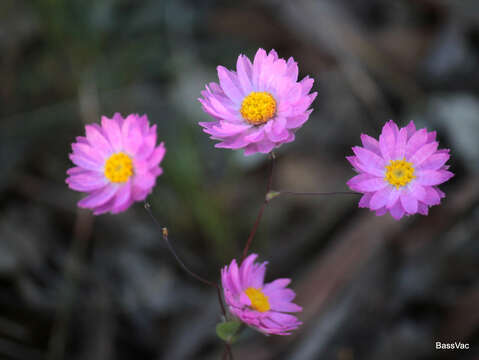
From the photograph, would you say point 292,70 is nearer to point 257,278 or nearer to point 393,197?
point 393,197

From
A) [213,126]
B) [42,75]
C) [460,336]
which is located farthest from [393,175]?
[42,75]

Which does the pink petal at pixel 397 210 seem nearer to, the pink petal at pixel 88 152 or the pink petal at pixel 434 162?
the pink petal at pixel 434 162

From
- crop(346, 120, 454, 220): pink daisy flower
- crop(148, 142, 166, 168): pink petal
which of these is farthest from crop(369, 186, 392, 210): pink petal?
crop(148, 142, 166, 168): pink petal

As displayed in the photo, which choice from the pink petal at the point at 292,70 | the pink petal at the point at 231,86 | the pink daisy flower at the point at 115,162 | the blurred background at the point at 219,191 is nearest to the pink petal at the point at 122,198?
the pink daisy flower at the point at 115,162

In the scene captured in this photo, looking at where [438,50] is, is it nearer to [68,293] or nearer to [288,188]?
[288,188]

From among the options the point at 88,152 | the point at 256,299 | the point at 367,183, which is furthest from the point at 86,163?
the point at 367,183

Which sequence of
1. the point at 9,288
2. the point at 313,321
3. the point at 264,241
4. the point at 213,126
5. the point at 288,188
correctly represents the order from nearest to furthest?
the point at 213,126, the point at 313,321, the point at 9,288, the point at 264,241, the point at 288,188
